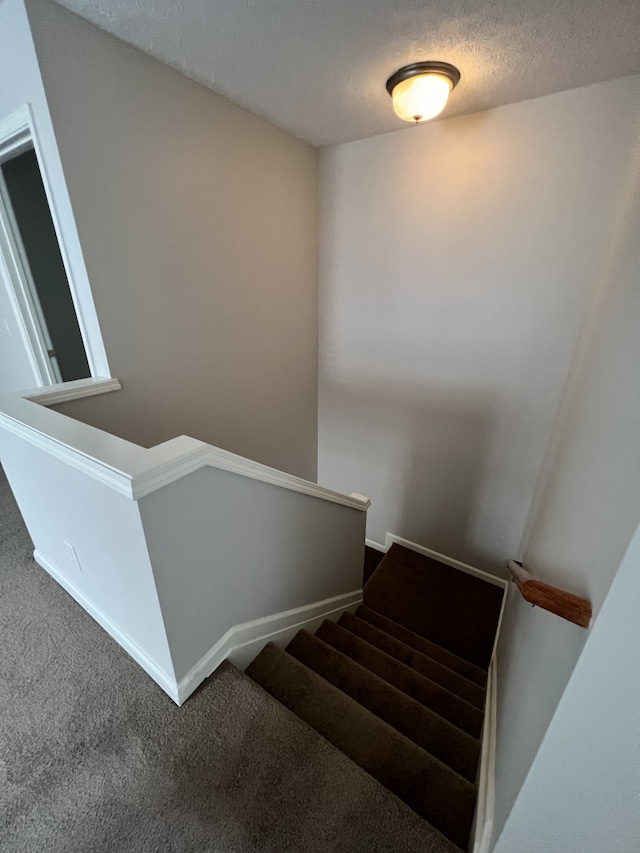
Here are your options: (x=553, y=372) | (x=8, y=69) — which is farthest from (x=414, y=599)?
(x=8, y=69)

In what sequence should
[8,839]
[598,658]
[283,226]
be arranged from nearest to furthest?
[598,658] < [8,839] < [283,226]

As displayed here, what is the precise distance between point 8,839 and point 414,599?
2421 millimetres

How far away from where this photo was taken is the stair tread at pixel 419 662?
1770 millimetres

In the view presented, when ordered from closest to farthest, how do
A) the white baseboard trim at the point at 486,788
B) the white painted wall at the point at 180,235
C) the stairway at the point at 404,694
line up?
the white baseboard trim at the point at 486,788 < the stairway at the point at 404,694 < the white painted wall at the point at 180,235

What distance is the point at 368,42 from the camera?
1418 millimetres

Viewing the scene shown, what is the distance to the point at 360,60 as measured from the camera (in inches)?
60.4

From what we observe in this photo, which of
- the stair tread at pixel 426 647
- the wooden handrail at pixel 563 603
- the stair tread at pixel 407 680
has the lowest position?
the stair tread at pixel 426 647

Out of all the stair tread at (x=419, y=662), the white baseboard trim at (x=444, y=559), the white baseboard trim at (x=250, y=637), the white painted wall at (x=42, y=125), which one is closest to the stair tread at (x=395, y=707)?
the white baseboard trim at (x=250, y=637)

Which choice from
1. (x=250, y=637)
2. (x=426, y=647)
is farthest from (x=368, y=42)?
(x=426, y=647)

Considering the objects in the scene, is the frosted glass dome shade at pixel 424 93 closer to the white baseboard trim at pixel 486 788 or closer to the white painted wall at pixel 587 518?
the white painted wall at pixel 587 518

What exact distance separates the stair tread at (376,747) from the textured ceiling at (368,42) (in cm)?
248

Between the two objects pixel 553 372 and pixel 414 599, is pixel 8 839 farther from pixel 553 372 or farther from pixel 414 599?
pixel 553 372

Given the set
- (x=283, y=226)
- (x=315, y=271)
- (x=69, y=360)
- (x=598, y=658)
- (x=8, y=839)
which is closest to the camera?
(x=598, y=658)

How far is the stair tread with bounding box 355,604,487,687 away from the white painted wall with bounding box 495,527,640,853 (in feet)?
4.64
